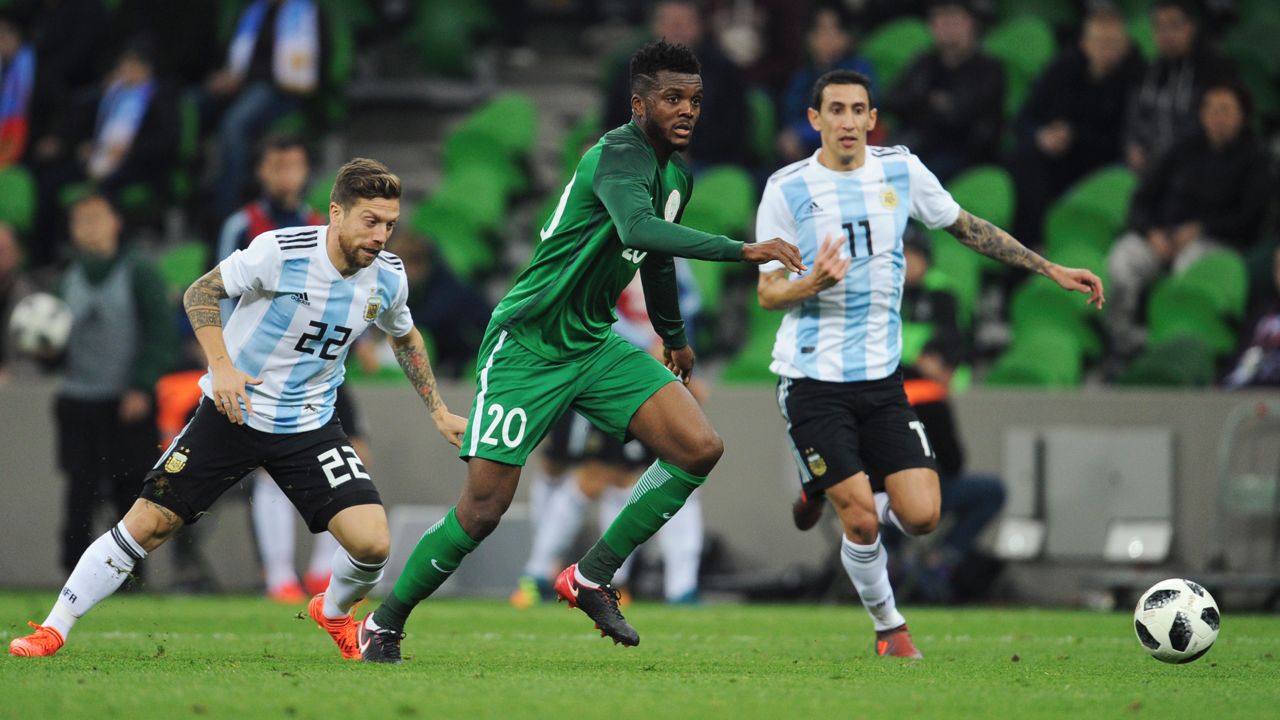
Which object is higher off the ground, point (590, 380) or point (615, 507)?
point (590, 380)

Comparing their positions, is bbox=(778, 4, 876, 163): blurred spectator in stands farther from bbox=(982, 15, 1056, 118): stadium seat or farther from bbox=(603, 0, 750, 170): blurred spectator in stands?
bbox=(982, 15, 1056, 118): stadium seat

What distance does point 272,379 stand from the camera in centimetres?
688

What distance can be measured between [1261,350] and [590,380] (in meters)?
6.38

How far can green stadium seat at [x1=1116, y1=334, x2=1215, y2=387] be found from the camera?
38.7 ft

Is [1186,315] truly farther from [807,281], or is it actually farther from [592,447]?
[807,281]

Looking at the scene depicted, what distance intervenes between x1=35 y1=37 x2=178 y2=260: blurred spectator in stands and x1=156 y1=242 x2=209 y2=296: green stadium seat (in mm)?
829

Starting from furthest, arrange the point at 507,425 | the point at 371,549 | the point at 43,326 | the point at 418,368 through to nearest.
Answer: the point at 43,326, the point at 418,368, the point at 371,549, the point at 507,425

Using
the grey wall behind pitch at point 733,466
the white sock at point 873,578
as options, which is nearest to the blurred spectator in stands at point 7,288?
the grey wall behind pitch at point 733,466

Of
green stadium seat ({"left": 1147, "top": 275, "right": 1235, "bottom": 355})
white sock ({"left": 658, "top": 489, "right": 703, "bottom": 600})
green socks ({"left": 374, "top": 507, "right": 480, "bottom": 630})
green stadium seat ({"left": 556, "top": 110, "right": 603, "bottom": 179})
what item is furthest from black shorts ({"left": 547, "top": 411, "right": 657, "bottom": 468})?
green socks ({"left": 374, "top": 507, "right": 480, "bottom": 630})

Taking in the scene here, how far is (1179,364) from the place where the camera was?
38.7 ft

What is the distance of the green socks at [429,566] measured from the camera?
664 cm

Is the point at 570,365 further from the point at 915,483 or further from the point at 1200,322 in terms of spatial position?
the point at 1200,322

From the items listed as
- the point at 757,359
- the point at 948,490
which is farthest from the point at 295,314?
the point at 757,359

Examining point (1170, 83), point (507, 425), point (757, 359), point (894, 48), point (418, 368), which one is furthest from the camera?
point (894, 48)
